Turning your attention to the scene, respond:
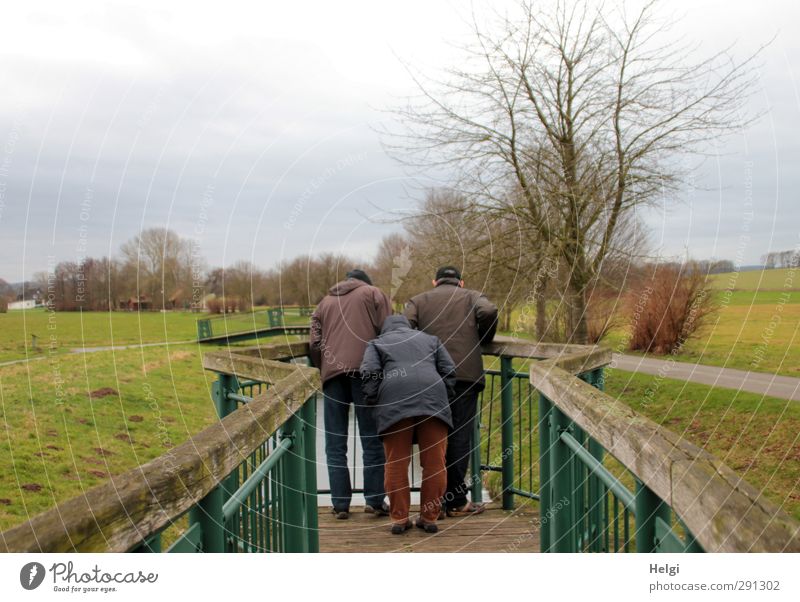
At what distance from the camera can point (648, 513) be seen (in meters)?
2.10

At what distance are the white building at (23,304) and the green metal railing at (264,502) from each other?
1.34 m

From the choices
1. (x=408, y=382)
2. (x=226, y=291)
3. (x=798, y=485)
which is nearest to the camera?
(x=226, y=291)

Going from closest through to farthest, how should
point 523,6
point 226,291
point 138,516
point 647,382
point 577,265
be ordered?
point 138,516 < point 226,291 < point 523,6 < point 577,265 < point 647,382

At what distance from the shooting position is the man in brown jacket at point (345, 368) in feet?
17.4

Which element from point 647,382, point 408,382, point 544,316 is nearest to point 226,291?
point 408,382

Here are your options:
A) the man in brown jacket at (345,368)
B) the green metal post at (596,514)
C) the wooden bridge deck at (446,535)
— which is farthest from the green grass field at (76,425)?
the green metal post at (596,514)

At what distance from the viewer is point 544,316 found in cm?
1120

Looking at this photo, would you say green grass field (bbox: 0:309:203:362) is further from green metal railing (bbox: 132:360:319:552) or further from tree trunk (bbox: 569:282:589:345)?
tree trunk (bbox: 569:282:589:345)

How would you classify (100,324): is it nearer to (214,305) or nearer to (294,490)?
(214,305)

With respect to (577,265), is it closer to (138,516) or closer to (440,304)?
(440,304)

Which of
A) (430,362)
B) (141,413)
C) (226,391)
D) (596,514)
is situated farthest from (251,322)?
(141,413)

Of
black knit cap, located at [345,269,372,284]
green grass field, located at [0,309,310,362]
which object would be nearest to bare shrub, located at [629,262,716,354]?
black knit cap, located at [345,269,372,284]

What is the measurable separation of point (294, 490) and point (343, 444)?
1.82 m
